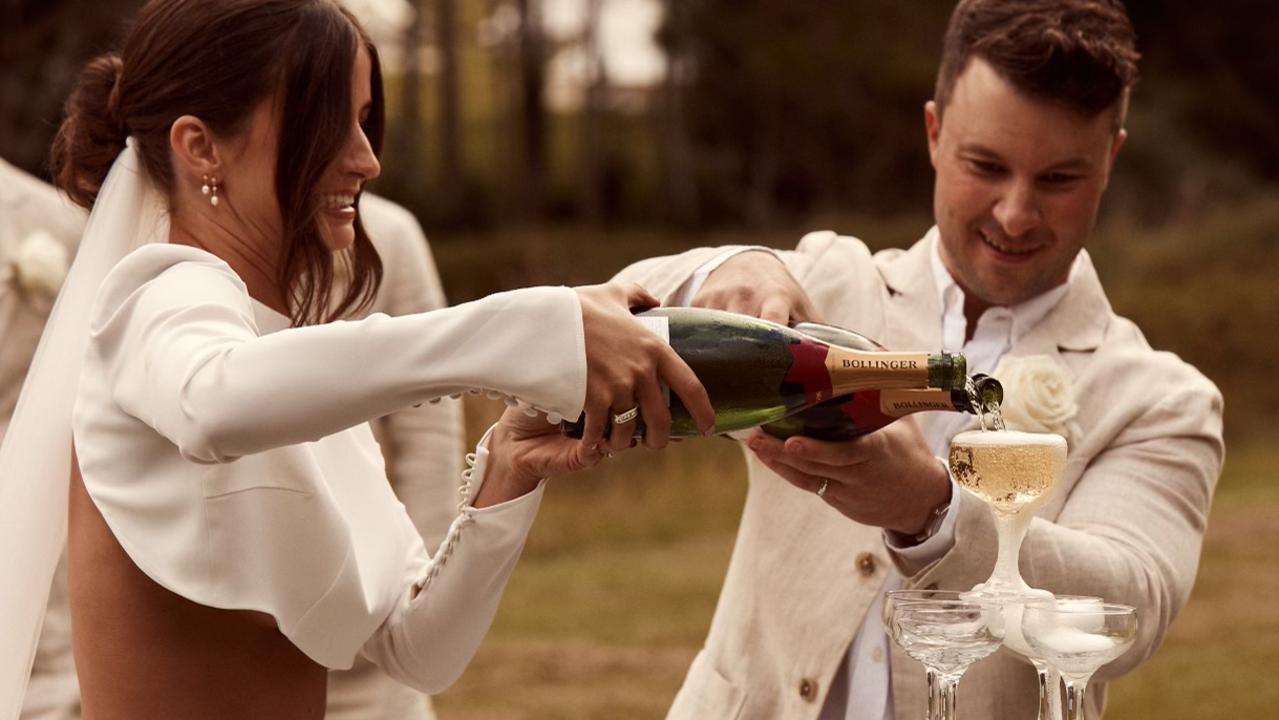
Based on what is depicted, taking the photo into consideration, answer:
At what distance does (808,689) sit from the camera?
126 inches

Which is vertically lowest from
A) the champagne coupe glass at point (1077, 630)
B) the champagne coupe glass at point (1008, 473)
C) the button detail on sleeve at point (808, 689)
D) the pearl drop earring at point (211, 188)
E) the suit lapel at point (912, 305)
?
the button detail on sleeve at point (808, 689)

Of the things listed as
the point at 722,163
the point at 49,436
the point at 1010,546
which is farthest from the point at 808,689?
the point at 722,163

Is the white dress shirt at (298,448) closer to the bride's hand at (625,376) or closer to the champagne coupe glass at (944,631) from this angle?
the bride's hand at (625,376)

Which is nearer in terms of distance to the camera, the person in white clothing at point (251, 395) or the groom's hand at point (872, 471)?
the person in white clothing at point (251, 395)

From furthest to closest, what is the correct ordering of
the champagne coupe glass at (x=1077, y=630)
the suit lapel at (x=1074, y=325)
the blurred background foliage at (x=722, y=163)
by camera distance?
the blurred background foliage at (x=722, y=163)
the suit lapel at (x=1074, y=325)
the champagne coupe glass at (x=1077, y=630)

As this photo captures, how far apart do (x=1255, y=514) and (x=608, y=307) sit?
1204 centimetres

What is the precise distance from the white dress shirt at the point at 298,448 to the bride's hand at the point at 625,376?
3cm

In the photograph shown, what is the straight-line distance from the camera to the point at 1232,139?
22875 mm

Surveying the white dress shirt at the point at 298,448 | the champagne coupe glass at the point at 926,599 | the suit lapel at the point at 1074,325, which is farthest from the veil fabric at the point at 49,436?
the suit lapel at the point at 1074,325

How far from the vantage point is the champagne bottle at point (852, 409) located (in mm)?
2301

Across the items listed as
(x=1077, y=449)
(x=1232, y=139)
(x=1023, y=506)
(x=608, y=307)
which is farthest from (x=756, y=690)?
(x=1232, y=139)

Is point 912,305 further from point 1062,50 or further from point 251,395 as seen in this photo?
point 251,395

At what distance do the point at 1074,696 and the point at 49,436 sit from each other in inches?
62.2

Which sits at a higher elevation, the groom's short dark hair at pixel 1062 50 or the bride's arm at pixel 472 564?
the groom's short dark hair at pixel 1062 50
